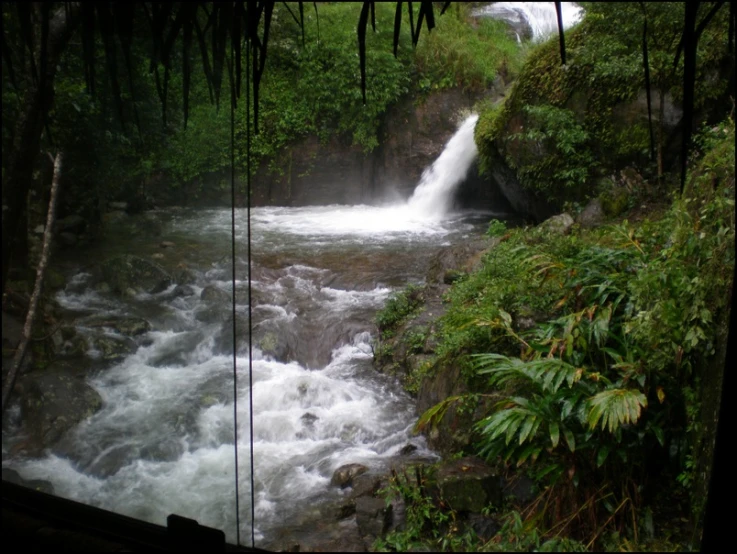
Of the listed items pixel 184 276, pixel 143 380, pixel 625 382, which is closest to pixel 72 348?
pixel 143 380

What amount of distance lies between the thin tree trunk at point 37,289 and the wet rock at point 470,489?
2119mm

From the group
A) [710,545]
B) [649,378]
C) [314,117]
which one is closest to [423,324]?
[649,378]

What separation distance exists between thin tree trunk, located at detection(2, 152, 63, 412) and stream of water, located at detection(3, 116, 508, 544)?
71 millimetres

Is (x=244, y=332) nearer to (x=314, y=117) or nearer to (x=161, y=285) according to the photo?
(x=161, y=285)

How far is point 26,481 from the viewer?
5.08 feet

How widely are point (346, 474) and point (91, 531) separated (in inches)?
110

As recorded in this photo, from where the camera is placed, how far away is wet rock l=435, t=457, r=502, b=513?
3.09 metres

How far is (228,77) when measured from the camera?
145 centimetres

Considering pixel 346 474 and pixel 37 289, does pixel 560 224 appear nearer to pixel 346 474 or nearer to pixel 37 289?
pixel 346 474

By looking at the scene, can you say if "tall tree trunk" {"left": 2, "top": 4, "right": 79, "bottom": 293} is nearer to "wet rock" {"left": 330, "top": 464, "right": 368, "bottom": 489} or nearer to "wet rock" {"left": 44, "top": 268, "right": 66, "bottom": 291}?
"wet rock" {"left": 44, "top": 268, "right": 66, "bottom": 291}

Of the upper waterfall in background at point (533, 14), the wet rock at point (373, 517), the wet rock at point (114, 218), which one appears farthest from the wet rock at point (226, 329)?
the upper waterfall in background at point (533, 14)

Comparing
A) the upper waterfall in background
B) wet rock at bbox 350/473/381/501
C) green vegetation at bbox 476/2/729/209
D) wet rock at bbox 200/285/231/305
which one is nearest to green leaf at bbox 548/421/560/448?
wet rock at bbox 350/473/381/501

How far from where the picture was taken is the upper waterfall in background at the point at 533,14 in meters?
6.56

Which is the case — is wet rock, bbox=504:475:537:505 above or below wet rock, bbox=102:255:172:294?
below
